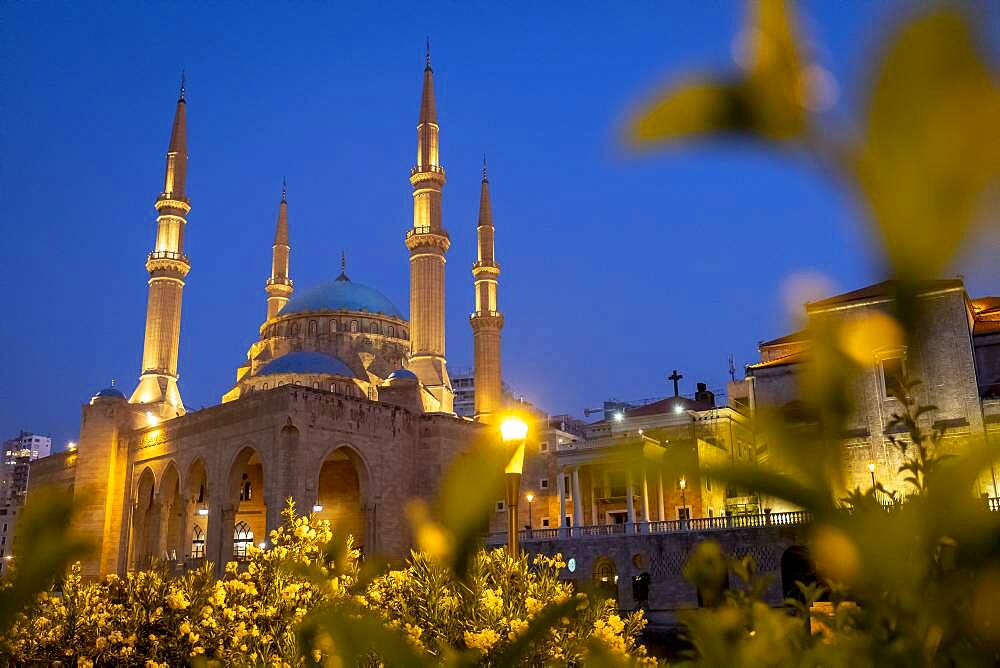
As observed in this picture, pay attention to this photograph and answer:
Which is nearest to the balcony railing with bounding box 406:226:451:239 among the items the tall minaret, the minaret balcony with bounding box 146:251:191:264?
the tall minaret

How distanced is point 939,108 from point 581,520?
108 feet

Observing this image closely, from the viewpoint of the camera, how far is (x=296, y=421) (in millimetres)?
33250

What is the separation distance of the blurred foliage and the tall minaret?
4339 cm

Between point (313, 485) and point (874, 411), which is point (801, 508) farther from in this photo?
point (313, 485)

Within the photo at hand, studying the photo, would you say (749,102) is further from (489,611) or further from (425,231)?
(425,231)

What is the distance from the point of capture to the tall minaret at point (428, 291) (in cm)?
4562

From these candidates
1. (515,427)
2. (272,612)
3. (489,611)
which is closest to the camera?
(489,611)

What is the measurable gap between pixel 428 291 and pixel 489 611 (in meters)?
39.6

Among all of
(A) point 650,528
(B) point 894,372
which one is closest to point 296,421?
(A) point 650,528

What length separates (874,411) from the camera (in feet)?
80.9

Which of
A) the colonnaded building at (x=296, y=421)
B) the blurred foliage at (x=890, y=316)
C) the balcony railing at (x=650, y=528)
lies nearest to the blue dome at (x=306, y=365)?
the colonnaded building at (x=296, y=421)

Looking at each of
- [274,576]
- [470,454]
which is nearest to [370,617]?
[470,454]

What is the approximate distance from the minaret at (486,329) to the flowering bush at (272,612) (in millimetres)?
33031

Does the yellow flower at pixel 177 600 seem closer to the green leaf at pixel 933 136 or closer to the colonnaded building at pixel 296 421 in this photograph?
the green leaf at pixel 933 136
